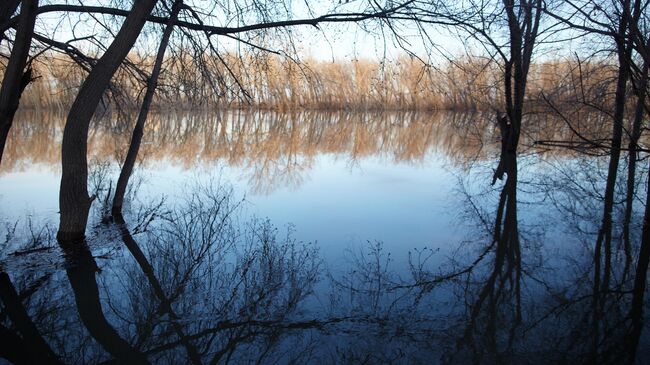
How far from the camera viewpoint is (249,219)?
6.29 meters

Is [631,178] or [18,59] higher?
[18,59]

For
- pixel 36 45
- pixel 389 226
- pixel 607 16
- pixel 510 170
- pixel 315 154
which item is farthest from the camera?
pixel 315 154

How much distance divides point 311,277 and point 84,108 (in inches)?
104

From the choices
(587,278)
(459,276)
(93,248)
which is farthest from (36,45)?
(587,278)

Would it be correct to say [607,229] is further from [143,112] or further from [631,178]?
[143,112]

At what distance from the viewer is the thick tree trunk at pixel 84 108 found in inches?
190

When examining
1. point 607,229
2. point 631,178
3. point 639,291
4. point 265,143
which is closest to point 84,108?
point 639,291

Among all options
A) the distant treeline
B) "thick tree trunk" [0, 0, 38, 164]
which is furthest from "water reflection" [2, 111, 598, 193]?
"thick tree trunk" [0, 0, 38, 164]

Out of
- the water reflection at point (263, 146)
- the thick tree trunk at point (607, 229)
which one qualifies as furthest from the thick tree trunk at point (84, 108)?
the thick tree trunk at point (607, 229)

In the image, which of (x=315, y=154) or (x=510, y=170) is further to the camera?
(x=315, y=154)

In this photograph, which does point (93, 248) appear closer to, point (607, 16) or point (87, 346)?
point (87, 346)

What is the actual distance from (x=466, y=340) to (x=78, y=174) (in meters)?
3.84

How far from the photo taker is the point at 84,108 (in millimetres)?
4836

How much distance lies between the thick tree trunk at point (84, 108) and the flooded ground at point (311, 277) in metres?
0.53
